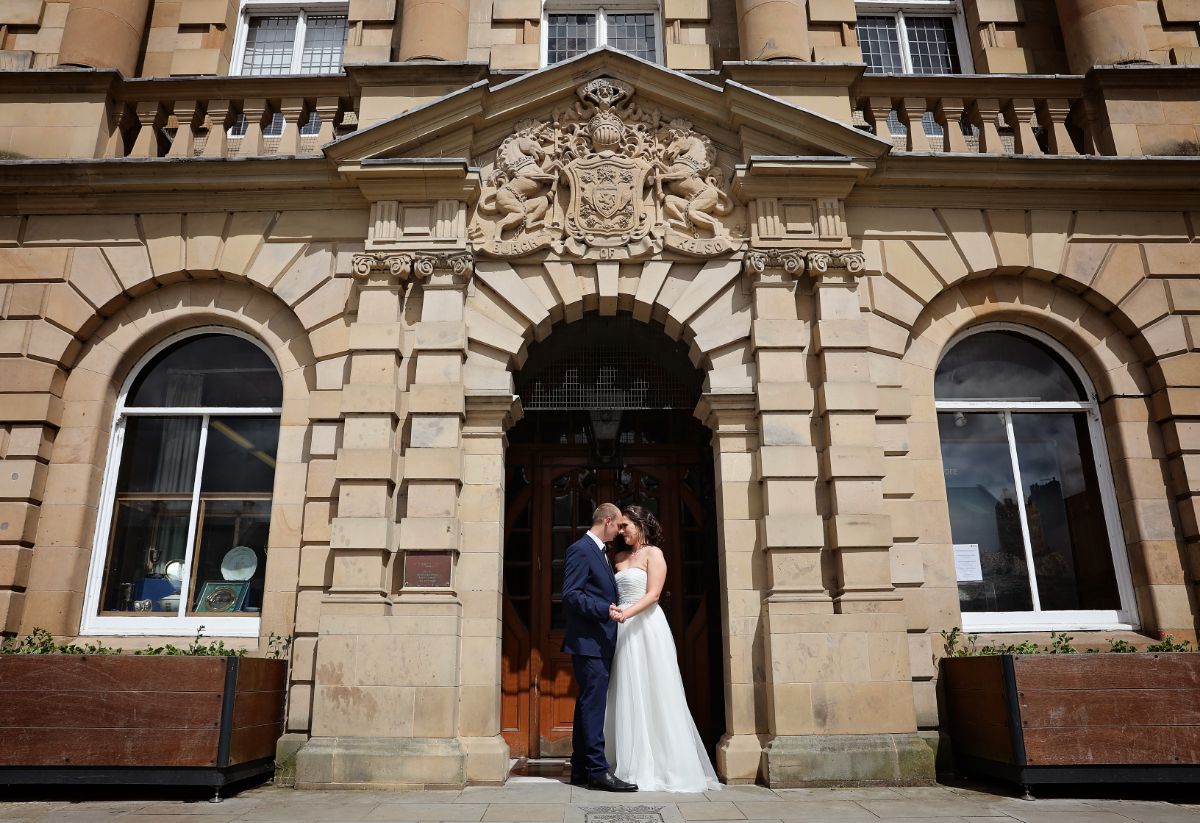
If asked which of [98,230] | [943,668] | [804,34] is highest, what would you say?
[804,34]

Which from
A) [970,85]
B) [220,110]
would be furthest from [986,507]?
[220,110]

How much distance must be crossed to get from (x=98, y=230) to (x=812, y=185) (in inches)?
314

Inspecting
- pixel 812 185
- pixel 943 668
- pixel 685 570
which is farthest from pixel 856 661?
pixel 812 185

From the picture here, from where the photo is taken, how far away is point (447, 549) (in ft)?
25.4

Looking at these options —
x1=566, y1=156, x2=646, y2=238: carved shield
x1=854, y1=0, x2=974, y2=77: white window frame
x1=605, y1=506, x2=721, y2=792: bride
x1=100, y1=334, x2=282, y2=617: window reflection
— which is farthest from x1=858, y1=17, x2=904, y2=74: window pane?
x1=100, y1=334, x2=282, y2=617: window reflection

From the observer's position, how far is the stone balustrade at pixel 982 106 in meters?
9.40

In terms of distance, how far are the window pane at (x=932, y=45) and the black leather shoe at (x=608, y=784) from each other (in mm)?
9539

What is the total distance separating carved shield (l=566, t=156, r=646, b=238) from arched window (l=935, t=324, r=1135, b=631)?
12.9 ft

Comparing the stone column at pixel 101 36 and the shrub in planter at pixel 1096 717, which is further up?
the stone column at pixel 101 36

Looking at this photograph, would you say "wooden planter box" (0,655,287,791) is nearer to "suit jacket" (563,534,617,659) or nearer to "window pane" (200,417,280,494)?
"window pane" (200,417,280,494)

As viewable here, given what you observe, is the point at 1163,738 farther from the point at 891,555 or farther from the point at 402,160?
A: the point at 402,160

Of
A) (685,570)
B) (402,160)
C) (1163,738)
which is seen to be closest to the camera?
(1163,738)

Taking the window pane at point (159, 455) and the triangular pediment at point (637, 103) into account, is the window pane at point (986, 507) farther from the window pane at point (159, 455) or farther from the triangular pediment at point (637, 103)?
the window pane at point (159, 455)

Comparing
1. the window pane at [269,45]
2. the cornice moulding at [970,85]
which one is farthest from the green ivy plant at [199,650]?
the cornice moulding at [970,85]
